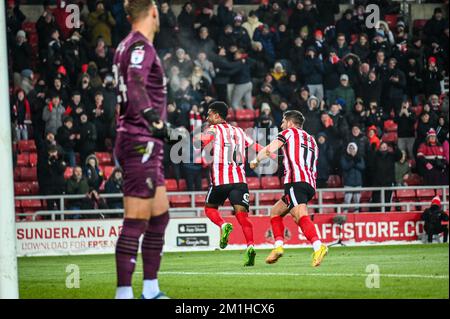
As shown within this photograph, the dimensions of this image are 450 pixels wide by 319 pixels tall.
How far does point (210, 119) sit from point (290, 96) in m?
7.57

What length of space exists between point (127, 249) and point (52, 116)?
39.2 feet

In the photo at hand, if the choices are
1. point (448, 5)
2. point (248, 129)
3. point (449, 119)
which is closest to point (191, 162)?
point (248, 129)

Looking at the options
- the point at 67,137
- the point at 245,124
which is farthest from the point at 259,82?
the point at 67,137

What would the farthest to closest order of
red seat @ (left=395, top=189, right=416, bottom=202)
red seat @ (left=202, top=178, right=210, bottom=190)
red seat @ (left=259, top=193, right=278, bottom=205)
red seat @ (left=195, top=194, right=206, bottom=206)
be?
red seat @ (left=395, top=189, right=416, bottom=202)
red seat @ (left=259, top=193, right=278, bottom=205)
red seat @ (left=202, top=178, right=210, bottom=190)
red seat @ (left=195, top=194, right=206, bottom=206)

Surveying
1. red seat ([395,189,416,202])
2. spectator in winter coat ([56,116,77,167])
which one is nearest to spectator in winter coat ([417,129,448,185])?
red seat ([395,189,416,202])

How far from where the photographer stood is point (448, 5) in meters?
23.3

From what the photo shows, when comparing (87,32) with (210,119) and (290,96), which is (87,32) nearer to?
(290,96)

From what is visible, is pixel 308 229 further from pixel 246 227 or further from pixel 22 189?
pixel 22 189

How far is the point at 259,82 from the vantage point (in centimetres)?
2192

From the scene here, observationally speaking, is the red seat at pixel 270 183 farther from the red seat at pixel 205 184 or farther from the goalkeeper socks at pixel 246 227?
the goalkeeper socks at pixel 246 227

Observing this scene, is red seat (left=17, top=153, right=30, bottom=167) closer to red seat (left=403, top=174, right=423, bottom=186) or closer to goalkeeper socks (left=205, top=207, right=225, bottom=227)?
goalkeeper socks (left=205, top=207, right=225, bottom=227)

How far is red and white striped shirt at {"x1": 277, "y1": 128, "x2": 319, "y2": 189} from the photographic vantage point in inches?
498

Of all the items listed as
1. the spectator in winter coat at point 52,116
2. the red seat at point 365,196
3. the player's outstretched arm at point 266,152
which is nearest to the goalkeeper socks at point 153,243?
the player's outstretched arm at point 266,152

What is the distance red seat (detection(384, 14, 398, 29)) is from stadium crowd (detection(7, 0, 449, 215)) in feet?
1.13
